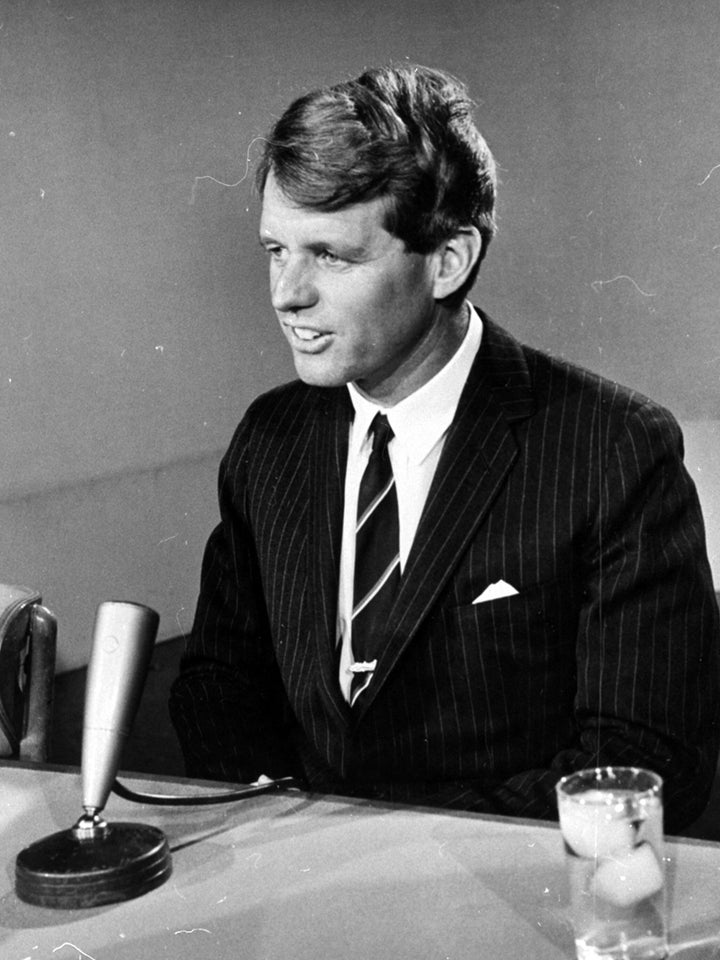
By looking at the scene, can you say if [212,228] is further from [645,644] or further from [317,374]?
[645,644]

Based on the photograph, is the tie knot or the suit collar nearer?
the suit collar

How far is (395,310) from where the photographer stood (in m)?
1.67

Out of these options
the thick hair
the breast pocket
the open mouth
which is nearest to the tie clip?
the breast pocket

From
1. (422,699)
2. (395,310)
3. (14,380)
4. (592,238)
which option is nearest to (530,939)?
(422,699)

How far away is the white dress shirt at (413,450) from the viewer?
5.53ft

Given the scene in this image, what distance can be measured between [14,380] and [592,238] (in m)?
1.12

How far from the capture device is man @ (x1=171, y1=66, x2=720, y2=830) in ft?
5.06

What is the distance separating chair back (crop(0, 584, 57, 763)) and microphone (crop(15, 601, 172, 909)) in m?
0.56

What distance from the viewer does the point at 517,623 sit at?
1.59m

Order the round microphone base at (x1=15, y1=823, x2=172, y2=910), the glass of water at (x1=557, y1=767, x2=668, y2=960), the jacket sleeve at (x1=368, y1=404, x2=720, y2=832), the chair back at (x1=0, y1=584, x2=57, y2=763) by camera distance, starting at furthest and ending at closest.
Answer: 1. the chair back at (x1=0, y1=584, x2=57, y2=763)
2. the jacket sleeve at (x1=368, y1=404, x2=720, y2=832)
3. the round microphone base at (x1=15, y1=823, x2=172, y2=910)
4. the glass of water at (x1=557, y1=767, x2=668, y2=960)

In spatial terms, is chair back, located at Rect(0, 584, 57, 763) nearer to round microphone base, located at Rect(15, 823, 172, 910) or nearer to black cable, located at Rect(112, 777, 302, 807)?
black cable, located at Rect(112, 777, 302, 807)

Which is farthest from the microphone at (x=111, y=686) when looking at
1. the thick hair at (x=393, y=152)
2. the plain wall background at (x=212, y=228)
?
the plain wall background at (x=212, y=228)

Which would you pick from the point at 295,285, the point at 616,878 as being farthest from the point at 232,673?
the point at 616,878

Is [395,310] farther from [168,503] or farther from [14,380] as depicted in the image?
[14,380]
